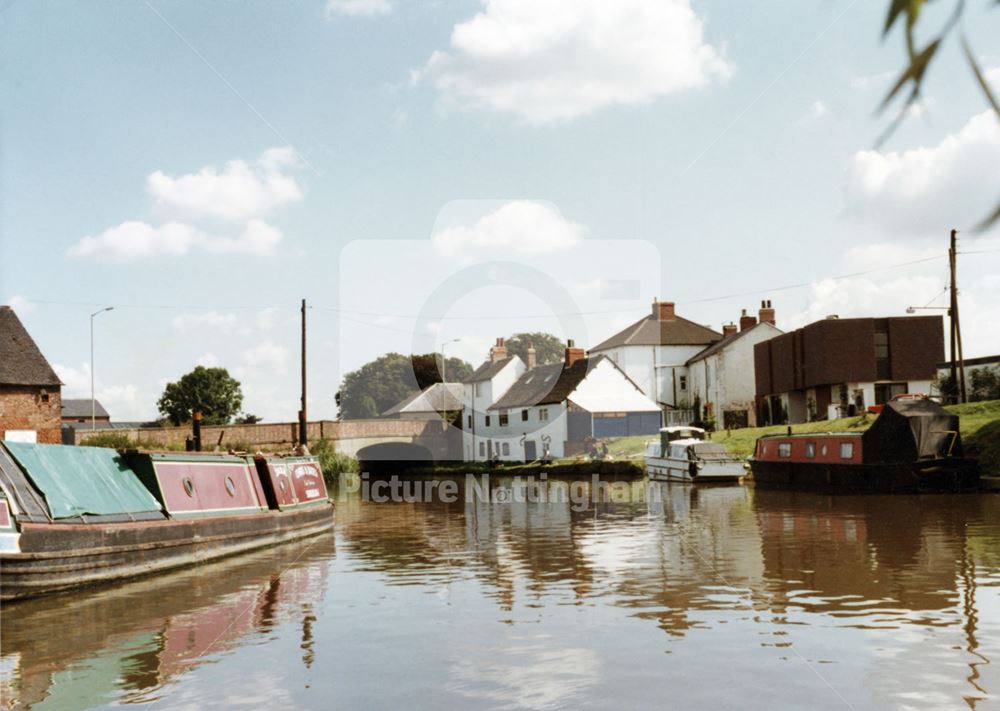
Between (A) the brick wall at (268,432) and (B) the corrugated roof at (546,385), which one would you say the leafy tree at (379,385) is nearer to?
(B) the corrugated roof at (546,385)

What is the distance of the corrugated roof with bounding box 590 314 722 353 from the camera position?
74250mm

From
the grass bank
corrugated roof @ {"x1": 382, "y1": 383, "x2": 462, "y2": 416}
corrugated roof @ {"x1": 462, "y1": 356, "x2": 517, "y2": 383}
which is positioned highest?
corrugated roof @ {"x1": 462, "y1": 356, "x2": 517, "y2": 383}

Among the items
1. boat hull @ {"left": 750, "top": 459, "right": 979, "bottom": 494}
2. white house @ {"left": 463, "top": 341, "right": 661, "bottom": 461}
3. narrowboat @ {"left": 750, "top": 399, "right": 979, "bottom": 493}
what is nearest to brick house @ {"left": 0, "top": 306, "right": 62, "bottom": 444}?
white house @ {"left": 463, "top": 341, "right": 661, "bottom": 461}

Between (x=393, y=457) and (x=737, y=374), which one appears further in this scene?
(x=393, y=457)

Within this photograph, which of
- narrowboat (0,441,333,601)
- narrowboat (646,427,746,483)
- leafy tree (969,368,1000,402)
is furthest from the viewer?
leafy tree (969,368,1000,402)

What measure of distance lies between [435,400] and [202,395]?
2440 cm

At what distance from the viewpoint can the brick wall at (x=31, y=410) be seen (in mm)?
55750

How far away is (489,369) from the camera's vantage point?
83438mm

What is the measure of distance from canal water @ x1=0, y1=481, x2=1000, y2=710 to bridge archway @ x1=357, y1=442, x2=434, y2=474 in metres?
49.5

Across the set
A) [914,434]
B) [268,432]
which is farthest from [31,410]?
[914,434]

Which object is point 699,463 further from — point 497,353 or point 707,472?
point 497,353

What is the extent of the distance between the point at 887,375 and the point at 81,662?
51.2m

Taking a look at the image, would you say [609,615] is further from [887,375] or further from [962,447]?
[887,375]

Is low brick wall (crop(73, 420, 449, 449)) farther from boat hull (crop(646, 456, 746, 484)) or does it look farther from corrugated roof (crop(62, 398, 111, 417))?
corrugated roof (crop(62, 398, 111, 417))
